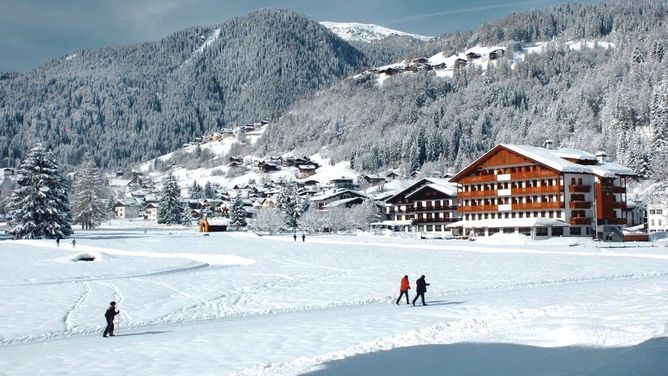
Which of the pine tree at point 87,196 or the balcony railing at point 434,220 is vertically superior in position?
the pine tree at point 87,196

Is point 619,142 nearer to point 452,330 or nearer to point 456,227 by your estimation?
point 456,227

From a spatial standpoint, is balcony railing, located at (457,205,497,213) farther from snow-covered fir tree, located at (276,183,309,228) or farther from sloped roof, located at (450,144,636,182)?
snow-covered fir tree, located at (276,183,309,228)

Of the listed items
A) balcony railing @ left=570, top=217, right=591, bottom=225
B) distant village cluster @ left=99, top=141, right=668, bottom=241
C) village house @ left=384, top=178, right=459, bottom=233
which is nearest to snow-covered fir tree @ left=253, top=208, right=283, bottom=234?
village house @ left=384, top=178, right=459, bottom=233

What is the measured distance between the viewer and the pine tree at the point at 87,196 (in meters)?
117

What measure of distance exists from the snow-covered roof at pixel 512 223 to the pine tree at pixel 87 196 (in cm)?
6428

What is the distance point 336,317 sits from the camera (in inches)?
1030

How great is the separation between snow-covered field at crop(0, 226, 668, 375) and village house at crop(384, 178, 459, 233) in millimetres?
55380

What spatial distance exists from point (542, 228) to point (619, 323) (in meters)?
69.3

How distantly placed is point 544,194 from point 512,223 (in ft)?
19.4

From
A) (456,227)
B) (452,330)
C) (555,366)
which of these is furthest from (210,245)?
(555,366)

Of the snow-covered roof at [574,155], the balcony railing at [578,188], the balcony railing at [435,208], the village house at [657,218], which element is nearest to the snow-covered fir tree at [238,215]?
the balcony railing at [435,208]

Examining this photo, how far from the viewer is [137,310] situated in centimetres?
2892

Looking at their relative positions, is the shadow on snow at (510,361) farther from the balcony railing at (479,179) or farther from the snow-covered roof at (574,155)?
the balcony railing at (479,179)

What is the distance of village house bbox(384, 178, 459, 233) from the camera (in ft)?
359
